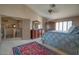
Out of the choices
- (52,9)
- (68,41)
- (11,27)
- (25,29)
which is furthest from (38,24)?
(68,41)

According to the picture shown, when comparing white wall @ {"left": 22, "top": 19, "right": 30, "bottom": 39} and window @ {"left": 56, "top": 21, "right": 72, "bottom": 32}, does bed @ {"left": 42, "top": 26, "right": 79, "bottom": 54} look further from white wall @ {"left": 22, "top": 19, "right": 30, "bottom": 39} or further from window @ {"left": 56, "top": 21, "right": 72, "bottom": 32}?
white wall @ {"left": 22, "top": 19, "right": 30, "bottom": 39}

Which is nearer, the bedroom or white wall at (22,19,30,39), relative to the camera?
the bedroom

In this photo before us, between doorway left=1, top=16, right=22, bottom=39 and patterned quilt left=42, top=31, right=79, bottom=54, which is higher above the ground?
doorway left=1, top=16, right=22, bottom=39

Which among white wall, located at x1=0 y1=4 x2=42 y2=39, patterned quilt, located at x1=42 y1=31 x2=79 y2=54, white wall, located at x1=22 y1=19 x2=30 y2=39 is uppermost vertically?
white wall, located at x1=0 y1=4 x2=42 y2=39

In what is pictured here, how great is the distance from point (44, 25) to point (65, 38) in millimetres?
490

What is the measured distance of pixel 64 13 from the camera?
2.29 meters

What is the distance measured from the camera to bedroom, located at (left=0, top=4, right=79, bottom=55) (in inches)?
87.4

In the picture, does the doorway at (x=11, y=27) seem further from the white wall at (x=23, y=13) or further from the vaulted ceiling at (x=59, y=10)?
the vaulted ceiling at (x=59, y=10)

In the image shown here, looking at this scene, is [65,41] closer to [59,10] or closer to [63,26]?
[63,26]

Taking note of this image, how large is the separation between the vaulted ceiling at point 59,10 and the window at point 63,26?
13cm

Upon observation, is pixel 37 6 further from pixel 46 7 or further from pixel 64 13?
pixel 64 13

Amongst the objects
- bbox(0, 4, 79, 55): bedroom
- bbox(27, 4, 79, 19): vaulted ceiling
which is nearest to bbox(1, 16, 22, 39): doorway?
bbox(0, 4, 79, 55): bedroom
